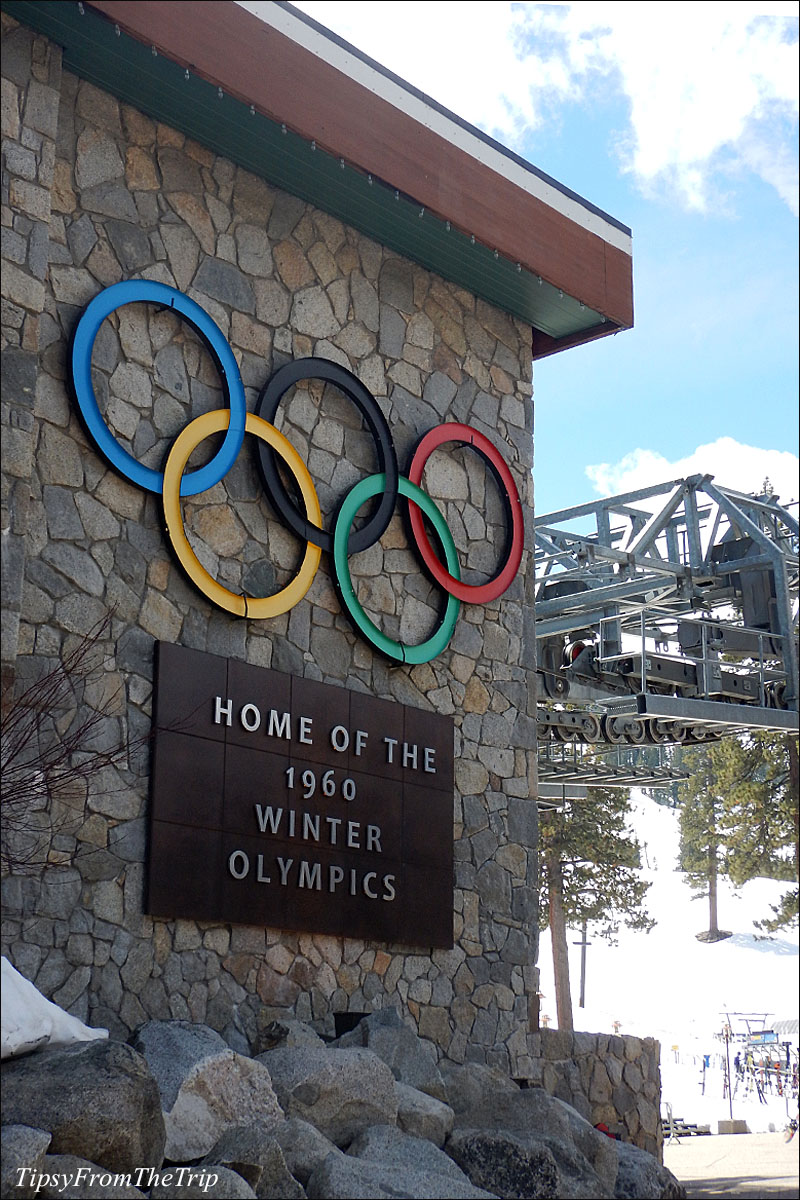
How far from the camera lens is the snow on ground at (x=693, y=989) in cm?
3850

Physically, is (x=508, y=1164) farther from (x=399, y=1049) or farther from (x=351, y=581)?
(x=351, y=581)

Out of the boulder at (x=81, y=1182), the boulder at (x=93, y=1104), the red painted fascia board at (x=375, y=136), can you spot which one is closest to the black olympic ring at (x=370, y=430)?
the red painted fascia board at (x=375, y=136)

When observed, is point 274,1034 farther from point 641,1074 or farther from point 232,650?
point 641,1074

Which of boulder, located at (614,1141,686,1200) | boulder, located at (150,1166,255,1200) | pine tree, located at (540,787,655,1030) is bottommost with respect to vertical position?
boulder, located at (614,1141,686,1200)

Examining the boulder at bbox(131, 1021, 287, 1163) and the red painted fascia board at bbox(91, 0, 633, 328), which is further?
the red painted fascia board at bbox(91, 0, 633, 328)

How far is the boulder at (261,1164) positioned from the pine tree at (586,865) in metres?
23.5

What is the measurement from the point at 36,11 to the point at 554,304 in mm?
5254

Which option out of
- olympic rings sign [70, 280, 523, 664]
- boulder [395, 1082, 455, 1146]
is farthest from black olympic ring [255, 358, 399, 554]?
boulder [395, 1082, 455, 1146]

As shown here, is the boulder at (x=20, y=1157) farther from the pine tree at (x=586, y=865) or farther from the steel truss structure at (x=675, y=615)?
the pine tree at (x=586, y=865)

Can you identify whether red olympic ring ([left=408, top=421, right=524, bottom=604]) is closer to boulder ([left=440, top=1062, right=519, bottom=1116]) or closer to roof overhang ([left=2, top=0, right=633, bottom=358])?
roof overhang ([left=2, top=0, right=633, bottom=358])

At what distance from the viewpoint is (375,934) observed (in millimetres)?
10258

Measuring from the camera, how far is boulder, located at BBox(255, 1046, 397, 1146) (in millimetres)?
8102

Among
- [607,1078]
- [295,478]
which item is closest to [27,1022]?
[295,478]

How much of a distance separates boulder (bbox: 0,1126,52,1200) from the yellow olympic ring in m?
4.19
